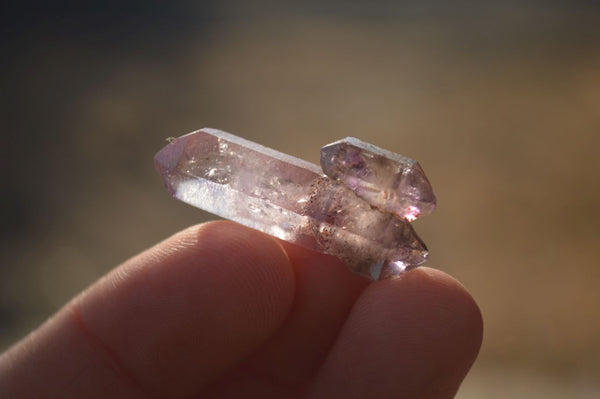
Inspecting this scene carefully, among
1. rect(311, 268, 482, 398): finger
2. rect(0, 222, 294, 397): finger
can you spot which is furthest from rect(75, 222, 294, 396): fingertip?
rect(311, 268, 482, 398): finger

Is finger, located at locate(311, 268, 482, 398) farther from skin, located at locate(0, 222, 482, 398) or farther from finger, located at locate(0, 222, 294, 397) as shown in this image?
finger, located at locate(0, 222, 294, 397)

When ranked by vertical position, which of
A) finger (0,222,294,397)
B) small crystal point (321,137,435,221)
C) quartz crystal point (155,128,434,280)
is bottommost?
finger (0,222,294,397)

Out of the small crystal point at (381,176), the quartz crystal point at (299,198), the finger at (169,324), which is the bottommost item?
the finger at (169,324)

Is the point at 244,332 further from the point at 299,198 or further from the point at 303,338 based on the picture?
the point at 299,198

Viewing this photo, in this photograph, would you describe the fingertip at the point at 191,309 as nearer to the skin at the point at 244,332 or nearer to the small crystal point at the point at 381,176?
the skin at the point at 244,332

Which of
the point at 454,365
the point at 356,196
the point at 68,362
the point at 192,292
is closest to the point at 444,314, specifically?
the point at 454,365

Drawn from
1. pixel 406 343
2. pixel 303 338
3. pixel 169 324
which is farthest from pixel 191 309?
pixel 406 343

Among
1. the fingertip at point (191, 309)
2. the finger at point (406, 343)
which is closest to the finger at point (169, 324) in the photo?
the fingertip at point (191, 309)
